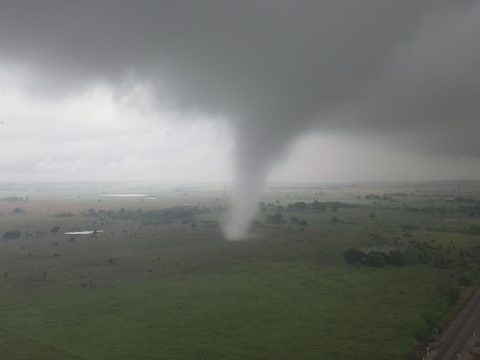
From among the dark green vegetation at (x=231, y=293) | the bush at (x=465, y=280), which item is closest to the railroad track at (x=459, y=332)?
the dark green vegetation at (x=231, y=293)

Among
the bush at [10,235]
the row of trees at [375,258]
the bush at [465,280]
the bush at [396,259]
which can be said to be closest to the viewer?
the bush at [465,280]

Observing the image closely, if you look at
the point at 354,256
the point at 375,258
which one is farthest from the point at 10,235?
the point at 375,258

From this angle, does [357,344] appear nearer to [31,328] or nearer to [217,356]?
[217,356]

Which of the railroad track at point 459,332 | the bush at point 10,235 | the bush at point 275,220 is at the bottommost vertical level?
the railroad track at point 459,332

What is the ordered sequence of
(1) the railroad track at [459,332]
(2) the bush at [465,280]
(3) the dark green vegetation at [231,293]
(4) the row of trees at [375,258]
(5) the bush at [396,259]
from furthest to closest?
1. (5) the bush at [396,259]
2. (4) the row of trees at [375,258]
3. (2) the bush at [465,280]
4. (3) the dark green vegetation at [231,293]
5. (1) the railroad track at [459,332]

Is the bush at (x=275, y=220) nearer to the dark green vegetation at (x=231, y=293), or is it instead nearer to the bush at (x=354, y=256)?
the dark green vegetation at (x=231, y=293)

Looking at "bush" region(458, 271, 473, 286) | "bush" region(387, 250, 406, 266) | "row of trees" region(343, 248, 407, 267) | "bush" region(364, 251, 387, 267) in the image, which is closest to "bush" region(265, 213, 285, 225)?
"row of trees" region(343, 248, 407, 267)

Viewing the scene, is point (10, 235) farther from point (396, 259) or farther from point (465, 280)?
point (465, 280)
